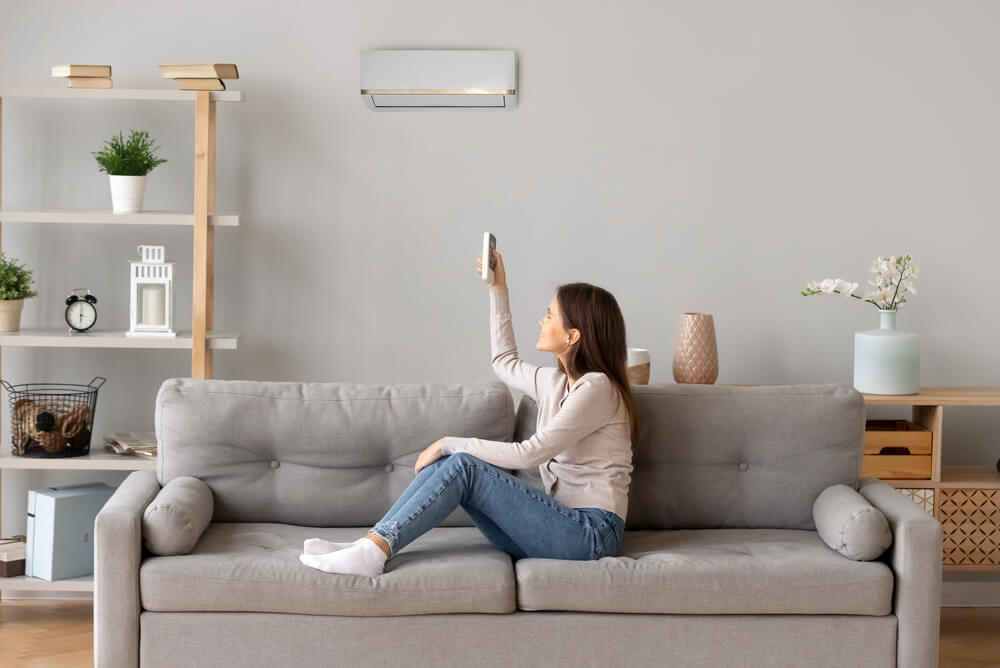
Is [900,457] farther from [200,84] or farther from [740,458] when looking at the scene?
[200,84]

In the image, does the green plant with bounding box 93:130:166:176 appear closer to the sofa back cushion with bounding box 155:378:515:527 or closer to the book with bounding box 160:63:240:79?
the book with bounding box 160:63:240:79

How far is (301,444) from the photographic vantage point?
294 centimetres

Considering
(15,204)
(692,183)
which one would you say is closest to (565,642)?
(692,183)

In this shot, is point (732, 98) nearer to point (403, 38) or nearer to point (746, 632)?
point (403, 38)

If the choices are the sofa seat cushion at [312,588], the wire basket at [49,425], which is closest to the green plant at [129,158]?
the wire basket at [49,425]

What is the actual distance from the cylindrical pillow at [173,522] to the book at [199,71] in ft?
4.50

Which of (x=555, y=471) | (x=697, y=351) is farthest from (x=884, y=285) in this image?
(x=555, y=471)

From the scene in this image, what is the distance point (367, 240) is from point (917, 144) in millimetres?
1979

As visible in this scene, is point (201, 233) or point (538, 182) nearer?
point (201, 233)

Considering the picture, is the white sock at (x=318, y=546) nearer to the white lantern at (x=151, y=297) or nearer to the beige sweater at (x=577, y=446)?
the beige sweater at (x=577, y=446)

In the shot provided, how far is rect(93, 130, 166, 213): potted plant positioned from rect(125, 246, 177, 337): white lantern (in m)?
0.15

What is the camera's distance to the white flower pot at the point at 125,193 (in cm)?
340

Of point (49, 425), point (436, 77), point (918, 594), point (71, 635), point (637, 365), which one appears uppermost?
point (436, 77)

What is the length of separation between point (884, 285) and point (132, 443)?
2.53 meters
